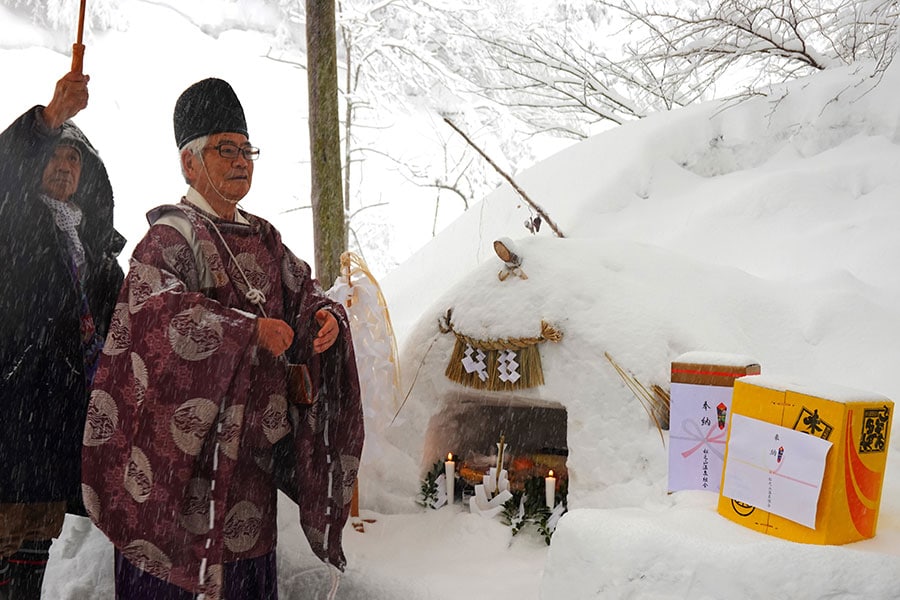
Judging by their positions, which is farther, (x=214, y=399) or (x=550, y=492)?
(x=550, y=492)

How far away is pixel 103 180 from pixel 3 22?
7629 mm

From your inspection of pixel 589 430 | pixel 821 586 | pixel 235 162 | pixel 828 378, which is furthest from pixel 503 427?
pixel 821 586

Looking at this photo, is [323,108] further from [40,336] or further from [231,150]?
[40,336]

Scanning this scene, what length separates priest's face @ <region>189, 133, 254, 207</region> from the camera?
2.04 m

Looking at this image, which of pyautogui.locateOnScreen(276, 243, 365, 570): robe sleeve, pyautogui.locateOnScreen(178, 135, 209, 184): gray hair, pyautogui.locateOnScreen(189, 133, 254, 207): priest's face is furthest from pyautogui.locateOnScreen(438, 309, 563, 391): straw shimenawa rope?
pyautogui.locateOnScreen(178, 135, 209, 184): gray hair

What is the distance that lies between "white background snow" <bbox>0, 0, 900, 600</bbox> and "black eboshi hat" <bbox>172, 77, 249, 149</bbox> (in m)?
1.18

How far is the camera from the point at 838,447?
1424 mm

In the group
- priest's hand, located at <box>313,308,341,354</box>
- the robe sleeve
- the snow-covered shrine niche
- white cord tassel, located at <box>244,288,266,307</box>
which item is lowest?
the snow-covered shrine niche

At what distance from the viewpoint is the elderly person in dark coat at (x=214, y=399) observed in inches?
72.6

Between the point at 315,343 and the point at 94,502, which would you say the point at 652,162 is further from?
the point at 94,502

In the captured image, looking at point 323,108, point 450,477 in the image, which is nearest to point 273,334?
point 450,477

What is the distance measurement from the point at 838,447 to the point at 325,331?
52.5 inches

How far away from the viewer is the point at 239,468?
201 centimetres

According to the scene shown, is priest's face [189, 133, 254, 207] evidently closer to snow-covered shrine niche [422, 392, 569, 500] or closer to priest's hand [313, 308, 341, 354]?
priest's hand [313, 308, 341, 354]
